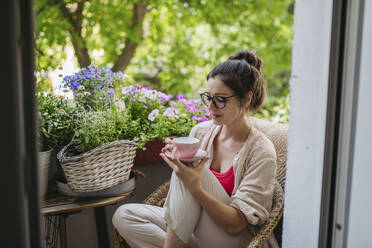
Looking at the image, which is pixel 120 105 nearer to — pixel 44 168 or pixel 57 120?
pixel 57 120

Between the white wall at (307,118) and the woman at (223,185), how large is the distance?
350 mm

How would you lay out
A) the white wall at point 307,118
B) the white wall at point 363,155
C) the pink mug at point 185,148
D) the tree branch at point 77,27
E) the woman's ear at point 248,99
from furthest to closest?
the tree branch at point 77,27
the woman's ear at point 248,99
the pink mug at point 185,148
the white wall at point 307,118
the white wall at point 363,155

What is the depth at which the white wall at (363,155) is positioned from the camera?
2.75 ft

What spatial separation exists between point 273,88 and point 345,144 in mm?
6401

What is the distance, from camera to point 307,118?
40.4 inches

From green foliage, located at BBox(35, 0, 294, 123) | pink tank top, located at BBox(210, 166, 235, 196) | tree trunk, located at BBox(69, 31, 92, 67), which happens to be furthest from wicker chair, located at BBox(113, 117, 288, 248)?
tree trunk, located at BBox(69, 31, 92, 67)

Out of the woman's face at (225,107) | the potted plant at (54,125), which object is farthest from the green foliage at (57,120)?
the woman's face at (225,107)

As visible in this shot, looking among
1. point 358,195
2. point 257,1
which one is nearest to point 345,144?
point 358,195

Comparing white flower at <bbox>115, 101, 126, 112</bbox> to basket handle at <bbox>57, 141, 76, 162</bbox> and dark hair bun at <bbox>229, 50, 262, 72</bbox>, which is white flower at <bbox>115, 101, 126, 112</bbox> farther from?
dark hair bun at <bbox>229, 50, 262, 72</bbox>

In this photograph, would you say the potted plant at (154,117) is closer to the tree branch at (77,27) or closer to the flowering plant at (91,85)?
the flowering plant at (91,85)

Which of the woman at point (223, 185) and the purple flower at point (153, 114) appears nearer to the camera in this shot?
the woman at point (223, 185)

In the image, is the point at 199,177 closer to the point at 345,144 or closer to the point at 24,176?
the point at 345,144

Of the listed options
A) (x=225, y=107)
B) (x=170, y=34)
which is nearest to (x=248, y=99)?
(x=225, y=107)

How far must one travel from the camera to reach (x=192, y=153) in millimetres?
1405
